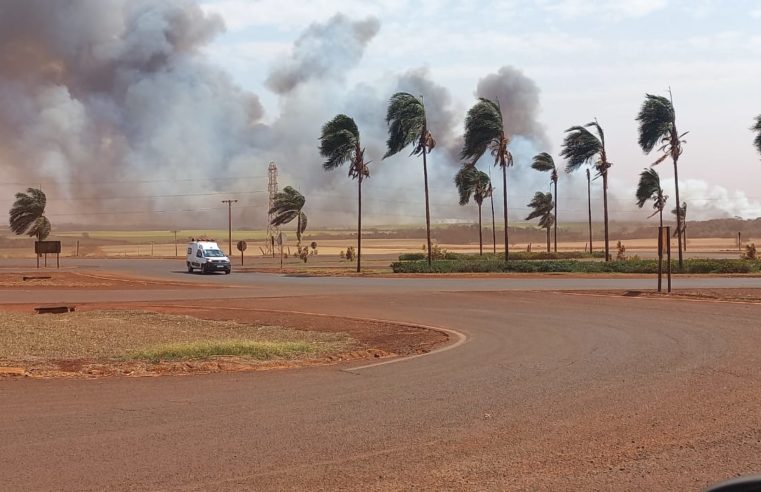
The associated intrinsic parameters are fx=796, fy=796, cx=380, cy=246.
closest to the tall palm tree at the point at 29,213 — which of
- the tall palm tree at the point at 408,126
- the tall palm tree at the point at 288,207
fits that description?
the tall palm tree at the point at 288,207

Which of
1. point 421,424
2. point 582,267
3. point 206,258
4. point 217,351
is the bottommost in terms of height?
point 421,424

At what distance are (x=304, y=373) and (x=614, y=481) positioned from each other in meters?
6.85

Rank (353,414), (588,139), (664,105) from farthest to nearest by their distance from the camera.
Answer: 1. (588,139)
2. (664,105)
3. (353,414)

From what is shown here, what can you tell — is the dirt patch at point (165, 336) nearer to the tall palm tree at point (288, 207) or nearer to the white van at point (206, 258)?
the white van at point (206, 258)

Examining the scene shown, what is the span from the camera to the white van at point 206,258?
55.7 meters

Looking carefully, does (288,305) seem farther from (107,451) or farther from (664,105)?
(664,105)

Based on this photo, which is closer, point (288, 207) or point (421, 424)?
point (421, 424)

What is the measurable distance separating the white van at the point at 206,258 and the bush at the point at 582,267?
12.3m

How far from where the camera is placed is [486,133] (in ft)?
185

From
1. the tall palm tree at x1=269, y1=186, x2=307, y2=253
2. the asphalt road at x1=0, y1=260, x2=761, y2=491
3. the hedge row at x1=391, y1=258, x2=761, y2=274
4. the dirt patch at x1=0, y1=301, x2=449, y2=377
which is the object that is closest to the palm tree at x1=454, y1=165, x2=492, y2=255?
the tall palm tree at x1=269, y1=186, x2=307, y2=253

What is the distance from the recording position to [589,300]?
2800cm

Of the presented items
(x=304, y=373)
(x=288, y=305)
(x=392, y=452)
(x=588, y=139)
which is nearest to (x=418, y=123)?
(x=588, y=139)

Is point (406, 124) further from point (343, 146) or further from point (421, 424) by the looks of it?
point (421, 424)

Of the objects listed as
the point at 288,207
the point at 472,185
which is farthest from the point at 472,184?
the point at 288,207
